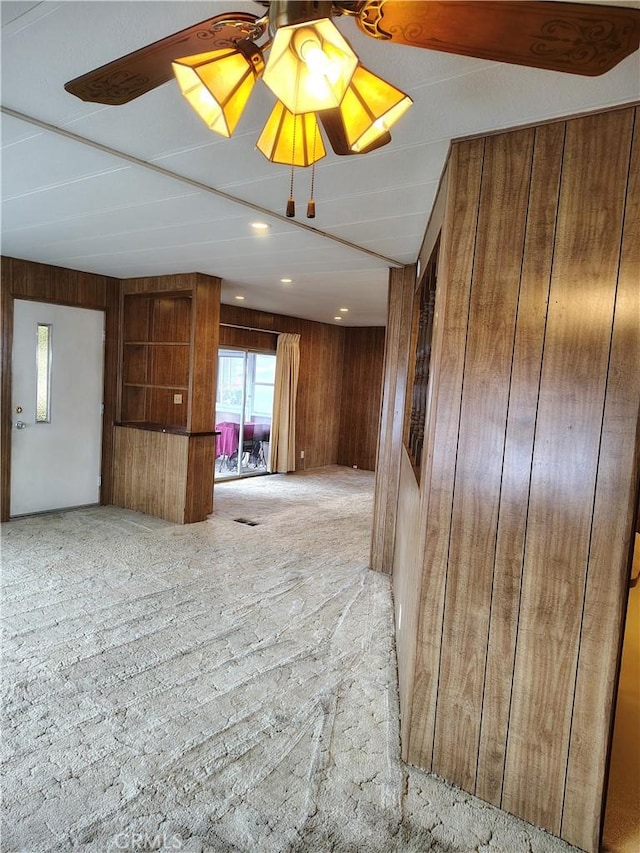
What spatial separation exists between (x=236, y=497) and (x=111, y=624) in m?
3.55

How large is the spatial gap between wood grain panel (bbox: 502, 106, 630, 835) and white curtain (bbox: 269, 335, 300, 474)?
21.1 feet

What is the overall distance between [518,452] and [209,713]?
1751 mm

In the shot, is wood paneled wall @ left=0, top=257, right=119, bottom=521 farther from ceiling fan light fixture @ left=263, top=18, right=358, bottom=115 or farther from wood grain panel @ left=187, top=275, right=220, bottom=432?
ceiling fan light fixture @ left=263, top=18, right=358, bottom=115

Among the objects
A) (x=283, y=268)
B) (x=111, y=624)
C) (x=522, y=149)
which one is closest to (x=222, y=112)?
(x=522, y=149)

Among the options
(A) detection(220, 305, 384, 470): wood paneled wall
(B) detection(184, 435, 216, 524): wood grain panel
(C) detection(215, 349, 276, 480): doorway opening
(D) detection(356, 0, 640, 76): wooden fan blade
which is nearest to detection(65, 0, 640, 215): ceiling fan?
(D) detection(356, 0, 640, 76): wooden fan blade

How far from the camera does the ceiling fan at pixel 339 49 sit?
926mm

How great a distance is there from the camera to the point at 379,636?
306 cm

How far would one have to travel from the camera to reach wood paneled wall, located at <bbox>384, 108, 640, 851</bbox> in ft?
5.31

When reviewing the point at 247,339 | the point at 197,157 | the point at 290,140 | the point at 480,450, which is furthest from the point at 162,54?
the point at 247,339

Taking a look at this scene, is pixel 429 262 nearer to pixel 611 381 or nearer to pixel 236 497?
pixel 611 381

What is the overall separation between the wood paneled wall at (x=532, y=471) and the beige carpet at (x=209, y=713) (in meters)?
0.29

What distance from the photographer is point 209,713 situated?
88.6 inches

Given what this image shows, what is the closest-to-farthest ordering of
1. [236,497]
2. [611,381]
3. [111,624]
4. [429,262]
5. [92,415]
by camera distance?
[611,381], [429,262], [111,624], [92,415], [236,497]

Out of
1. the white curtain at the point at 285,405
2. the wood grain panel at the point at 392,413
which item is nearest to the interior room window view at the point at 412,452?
the wood grain panel at the point at 392,413
